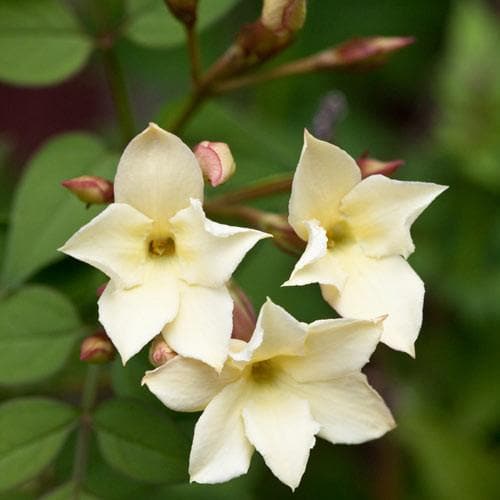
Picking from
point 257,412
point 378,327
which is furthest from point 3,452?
point 378,327

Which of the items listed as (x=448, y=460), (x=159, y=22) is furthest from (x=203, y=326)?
(x=448, y=460)

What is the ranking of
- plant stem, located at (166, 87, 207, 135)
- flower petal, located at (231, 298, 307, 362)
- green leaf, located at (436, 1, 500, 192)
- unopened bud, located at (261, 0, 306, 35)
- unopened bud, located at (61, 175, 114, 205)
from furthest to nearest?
green leaf, located at (436, 1, 500, 192) < plant stem, located at (166, 87, 207, 135) < unopened bud, located at (261, 0, 306, 35) < unopened bud, located at (61, 175, 114, 205) < flower petal, located at (231, 298, 307, 362)

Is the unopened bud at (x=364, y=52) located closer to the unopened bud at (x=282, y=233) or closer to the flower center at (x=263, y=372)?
the unopened bud at (x=282, y=233)

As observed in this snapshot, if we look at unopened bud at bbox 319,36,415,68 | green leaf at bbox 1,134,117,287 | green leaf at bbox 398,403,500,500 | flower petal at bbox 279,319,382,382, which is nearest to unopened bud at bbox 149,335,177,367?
flower petal at bbox 279,319,382,382

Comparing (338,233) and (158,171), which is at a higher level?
(158,171)

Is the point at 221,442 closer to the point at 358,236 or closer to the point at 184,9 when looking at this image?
the point at 358,236

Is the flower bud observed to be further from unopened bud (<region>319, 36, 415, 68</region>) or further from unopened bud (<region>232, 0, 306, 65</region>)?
unopened bud (<region>319, 36, 415, 68</region>)

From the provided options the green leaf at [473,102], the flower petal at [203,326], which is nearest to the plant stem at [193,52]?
the flower petal at [203,326]
